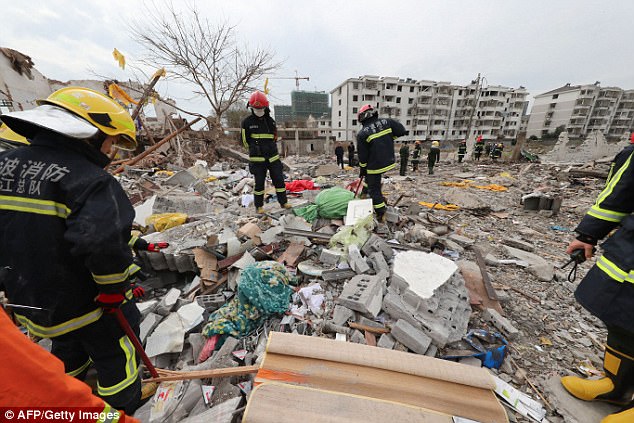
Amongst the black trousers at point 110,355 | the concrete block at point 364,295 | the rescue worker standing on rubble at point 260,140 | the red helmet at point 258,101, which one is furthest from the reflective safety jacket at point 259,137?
the black trousers at point 110,355

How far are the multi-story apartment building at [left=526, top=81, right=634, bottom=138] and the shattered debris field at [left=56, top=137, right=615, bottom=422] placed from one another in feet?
188

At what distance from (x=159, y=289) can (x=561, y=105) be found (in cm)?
6363

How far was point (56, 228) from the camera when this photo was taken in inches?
50.0

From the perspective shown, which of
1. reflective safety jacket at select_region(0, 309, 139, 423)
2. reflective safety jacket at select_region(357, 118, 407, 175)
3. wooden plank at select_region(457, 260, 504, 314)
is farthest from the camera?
reflective safety jacket at select_region(357, 118, 407, 175)

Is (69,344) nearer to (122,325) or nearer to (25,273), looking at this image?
(122,325)

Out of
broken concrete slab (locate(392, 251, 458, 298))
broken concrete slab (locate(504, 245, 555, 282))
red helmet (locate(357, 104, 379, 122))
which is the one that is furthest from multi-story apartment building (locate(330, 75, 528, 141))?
Answer: broken concrete slab (locate(392, 251, 458, 298))

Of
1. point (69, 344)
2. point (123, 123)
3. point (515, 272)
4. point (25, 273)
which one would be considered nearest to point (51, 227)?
point (25, 273)

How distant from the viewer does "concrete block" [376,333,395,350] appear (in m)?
2.00

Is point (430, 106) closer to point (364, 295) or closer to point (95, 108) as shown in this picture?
point (364, 295)

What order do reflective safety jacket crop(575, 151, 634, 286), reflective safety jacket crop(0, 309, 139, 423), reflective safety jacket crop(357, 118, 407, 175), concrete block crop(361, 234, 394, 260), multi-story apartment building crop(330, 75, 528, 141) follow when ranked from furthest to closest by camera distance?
multi-story apartment building crop(330, 75, 528, 141) < reflective safety jacket crop(357, 118, 407, 175) < concrete block crop(361, 234, 394, 260) < reflective safety jacket crop(575, 151, 634, 286) < reflective safety jacket crop(0, 309, 139, 423)

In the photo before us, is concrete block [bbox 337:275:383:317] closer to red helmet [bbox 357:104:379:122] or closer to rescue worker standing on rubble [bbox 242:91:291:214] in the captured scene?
rescue worker standing on rubble [bbox 242:91:291:214]

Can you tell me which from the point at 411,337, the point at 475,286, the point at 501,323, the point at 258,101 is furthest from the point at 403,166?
the point at 411,337

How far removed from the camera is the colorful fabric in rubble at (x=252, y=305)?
2.30 meters

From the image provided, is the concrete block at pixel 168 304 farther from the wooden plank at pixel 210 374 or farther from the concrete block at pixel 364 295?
the concrete block at pixel 364 295
